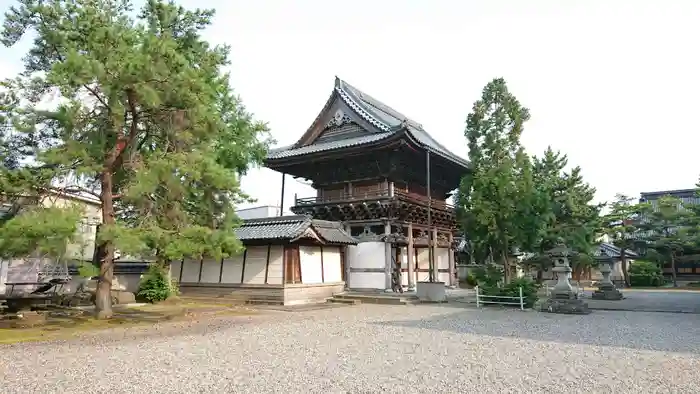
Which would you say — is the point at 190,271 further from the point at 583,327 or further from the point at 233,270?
the point at 583,327

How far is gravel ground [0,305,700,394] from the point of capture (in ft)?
20.7

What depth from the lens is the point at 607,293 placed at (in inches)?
932

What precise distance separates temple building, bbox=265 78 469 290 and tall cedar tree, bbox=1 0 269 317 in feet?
36.0

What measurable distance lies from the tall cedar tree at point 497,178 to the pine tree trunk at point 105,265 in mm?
15169

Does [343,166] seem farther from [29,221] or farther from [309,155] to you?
[29,221]

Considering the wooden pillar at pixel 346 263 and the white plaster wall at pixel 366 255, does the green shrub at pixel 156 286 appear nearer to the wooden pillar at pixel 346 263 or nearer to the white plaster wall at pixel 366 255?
the wooden pillar at pixel 346 263

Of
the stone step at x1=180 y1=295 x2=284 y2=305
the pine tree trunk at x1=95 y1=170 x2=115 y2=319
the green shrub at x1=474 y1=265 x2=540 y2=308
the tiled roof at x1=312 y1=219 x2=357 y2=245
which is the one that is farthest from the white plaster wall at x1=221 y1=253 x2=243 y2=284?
the green shrub at x1=474 y1=265 x2=540 y2=308

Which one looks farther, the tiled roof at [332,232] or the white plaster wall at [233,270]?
the tiled roof at [332,232]

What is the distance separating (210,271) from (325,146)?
10094 mm

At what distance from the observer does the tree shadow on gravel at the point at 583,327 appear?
10078mm

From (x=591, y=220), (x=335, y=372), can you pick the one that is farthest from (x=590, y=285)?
(x=335, y=372)

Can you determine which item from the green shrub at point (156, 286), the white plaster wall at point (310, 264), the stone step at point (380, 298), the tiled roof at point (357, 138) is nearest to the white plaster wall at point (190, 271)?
the green shrub at point (156, 286)

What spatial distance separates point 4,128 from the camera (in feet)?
43.2

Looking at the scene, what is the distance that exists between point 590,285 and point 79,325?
4223 cm
